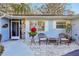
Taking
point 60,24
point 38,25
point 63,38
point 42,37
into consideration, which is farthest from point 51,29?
point 63,38

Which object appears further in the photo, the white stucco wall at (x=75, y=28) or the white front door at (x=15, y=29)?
the white front door at (x=15, y=29)

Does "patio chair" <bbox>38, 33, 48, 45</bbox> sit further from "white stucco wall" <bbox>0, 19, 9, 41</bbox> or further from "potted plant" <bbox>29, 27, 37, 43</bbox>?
"white stucco wall" <bbox>0, 19, 9, 41</bbox>

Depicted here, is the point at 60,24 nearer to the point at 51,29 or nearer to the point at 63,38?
the point at 51,29

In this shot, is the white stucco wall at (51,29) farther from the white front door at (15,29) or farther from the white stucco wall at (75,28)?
the white front door at (15,29)

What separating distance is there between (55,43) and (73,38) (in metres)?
1.80

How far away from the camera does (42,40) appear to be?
52.5 feet

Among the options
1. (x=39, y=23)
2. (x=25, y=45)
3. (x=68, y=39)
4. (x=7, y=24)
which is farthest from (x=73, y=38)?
(x=7, y=24)

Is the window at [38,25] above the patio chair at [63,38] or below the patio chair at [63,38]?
above

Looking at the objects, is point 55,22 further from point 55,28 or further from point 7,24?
point 7,24

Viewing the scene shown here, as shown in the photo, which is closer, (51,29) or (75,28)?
(75,28)

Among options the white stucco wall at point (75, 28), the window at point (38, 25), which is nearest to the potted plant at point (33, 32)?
the window at point (38, 25)

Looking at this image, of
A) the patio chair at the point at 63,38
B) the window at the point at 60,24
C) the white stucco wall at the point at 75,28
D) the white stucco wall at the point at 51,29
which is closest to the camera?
the patio chair at the point at 63,38

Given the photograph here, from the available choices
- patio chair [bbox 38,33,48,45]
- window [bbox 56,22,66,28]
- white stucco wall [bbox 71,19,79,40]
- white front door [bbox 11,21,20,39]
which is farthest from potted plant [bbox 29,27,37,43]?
white stucco wall [bbox 71,19,79,40]

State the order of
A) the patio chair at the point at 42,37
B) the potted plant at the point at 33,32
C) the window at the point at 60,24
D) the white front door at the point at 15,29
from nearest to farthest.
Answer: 1. the patio chair at the point at 42,37
2. the potted plant at the point at 33,32
3. the window at the point at 60,24
4. the white front door at the point at 15,29
